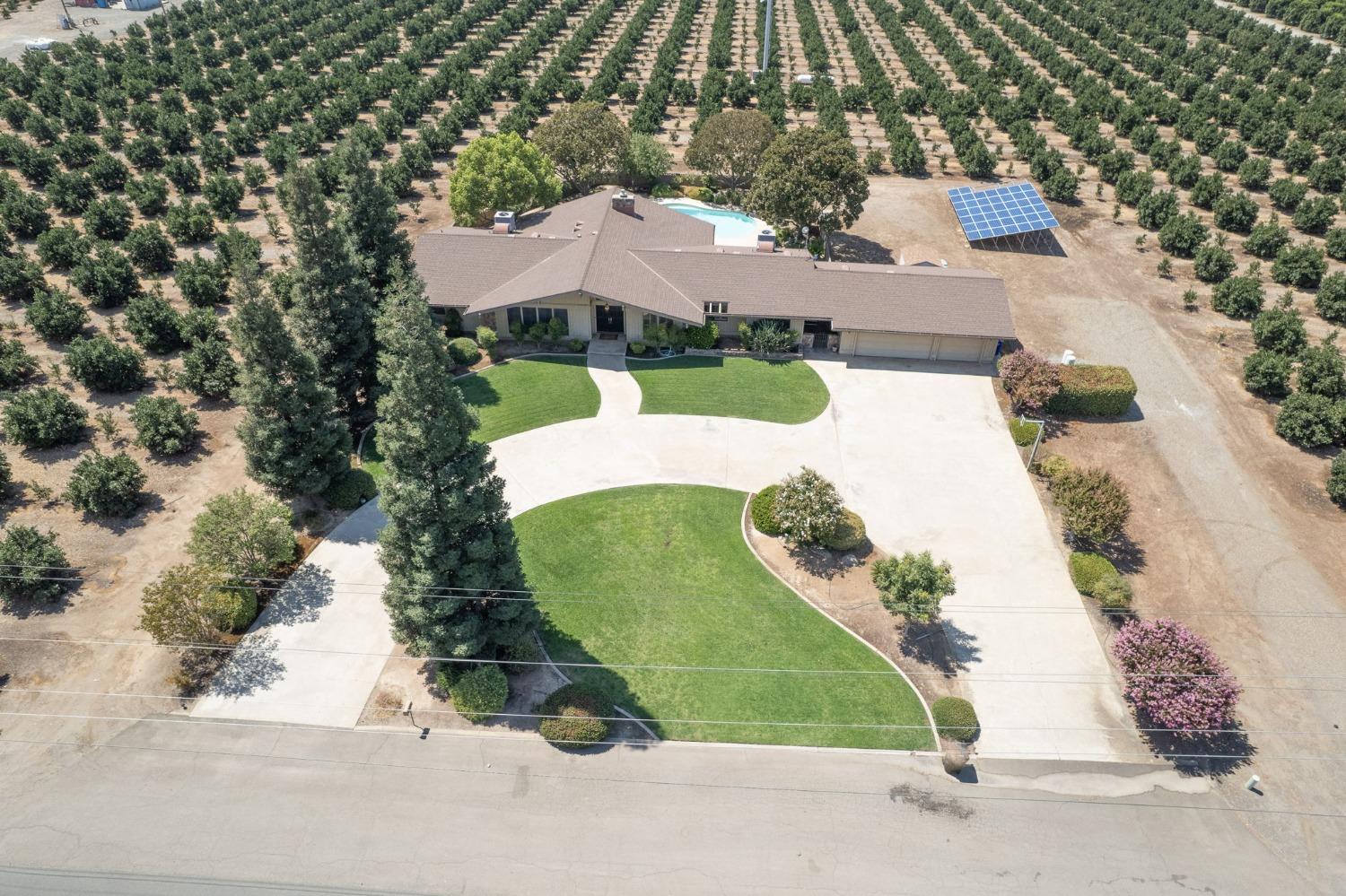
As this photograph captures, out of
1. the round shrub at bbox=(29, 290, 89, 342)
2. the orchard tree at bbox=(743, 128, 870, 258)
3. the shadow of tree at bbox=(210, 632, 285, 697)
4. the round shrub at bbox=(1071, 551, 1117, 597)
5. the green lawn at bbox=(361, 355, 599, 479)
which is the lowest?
the round shrub at bbox=(1071, 551, 1117, 597)

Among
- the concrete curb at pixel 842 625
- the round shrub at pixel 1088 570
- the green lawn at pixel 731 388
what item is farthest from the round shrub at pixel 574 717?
the round shrub at pixel 1088 570

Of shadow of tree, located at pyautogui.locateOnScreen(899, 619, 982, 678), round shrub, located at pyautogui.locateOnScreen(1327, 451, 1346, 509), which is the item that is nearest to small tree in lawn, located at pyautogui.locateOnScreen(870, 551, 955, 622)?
shadow of tree, located at pyautogui.locateOnScreen(899, 619, 982, 678)

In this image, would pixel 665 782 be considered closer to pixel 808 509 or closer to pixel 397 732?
pixel 397 732

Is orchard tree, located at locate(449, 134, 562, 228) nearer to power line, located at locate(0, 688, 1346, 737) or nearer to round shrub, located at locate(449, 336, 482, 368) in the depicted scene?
round shrub, located at locate(449, 336, 482, 368)

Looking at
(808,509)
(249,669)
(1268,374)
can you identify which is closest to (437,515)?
(249,669)

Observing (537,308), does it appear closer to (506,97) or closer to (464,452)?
(464,452)
